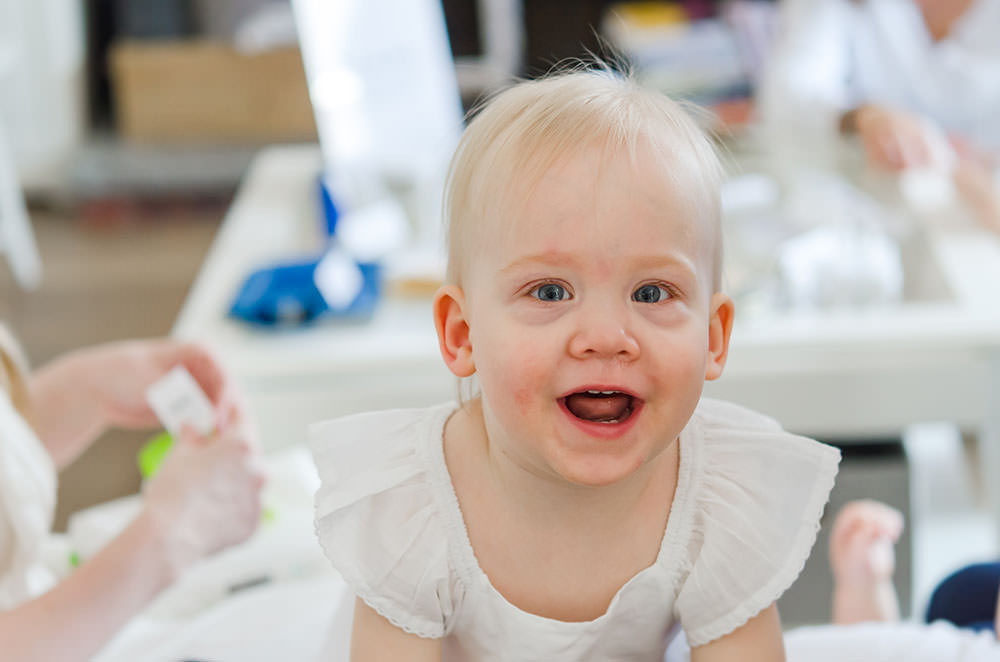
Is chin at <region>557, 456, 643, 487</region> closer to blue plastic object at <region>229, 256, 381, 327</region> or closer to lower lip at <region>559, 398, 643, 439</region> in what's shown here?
lower lip at <region>559, 398, 643, 439</region>

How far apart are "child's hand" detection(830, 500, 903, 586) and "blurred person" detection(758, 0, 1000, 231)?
29.3 inches

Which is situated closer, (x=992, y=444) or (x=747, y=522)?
(x=747, y=522)

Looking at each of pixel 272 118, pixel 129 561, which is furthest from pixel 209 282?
pixel 272 118

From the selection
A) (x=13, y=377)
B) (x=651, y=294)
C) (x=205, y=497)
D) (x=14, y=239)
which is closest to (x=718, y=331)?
(x=651, y=294)

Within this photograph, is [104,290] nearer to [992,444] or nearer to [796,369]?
[796,369]

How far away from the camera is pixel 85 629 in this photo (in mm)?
797

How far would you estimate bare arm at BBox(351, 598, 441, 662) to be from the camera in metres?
0.70

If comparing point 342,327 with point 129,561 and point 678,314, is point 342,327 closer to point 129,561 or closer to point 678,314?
point 129,561

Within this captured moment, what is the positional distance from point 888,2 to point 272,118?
6.16ft

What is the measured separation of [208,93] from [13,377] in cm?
246

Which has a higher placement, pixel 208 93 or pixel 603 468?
pixel 603 468

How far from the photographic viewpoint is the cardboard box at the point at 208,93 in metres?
3.15

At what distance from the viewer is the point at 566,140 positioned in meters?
0.63

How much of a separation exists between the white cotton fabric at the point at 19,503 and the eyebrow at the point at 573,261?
43 cm
